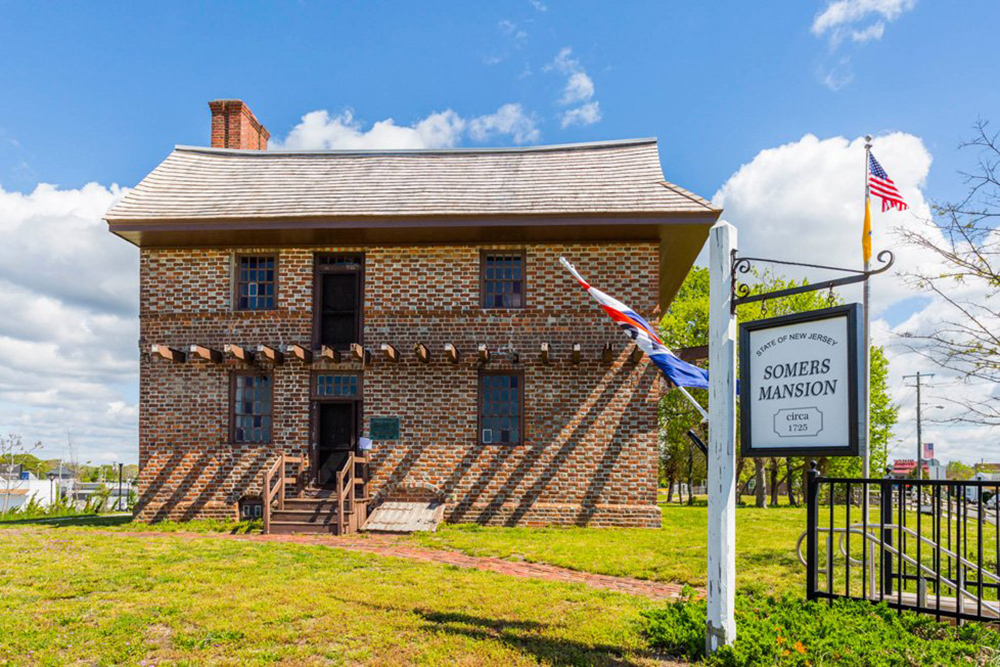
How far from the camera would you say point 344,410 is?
15.4 metres

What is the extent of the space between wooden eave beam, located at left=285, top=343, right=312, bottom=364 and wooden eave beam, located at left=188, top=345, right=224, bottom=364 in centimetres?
132

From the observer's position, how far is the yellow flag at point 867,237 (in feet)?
43.4

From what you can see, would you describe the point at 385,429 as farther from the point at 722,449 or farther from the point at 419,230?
the point at 722,449

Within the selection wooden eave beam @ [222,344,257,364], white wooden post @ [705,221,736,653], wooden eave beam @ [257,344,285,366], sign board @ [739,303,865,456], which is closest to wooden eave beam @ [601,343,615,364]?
wooden eave beam @ [257,344,285,366]

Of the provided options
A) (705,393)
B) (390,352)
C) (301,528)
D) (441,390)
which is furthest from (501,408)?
(705,393)

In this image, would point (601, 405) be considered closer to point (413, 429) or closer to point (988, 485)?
point (413, 429)

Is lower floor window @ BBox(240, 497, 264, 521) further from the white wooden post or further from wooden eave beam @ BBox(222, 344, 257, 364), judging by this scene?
the white wooden post

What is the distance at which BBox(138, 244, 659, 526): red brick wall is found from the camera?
14.5 m

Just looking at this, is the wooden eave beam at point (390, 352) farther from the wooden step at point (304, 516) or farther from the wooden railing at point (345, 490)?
the wooden step at point (304, 516)

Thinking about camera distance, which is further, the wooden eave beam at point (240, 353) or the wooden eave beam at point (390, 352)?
the wooden eave beam at point (240, 353)

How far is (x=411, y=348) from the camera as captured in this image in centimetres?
1488

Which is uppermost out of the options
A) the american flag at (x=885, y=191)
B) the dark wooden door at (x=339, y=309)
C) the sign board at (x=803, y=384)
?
the american flag at (x=885, y=191)

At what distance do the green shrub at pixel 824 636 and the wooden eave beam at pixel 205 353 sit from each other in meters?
10.6

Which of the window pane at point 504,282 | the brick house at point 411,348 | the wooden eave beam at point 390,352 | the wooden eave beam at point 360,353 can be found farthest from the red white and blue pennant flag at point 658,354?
the wooden eave beam at point 360,353
